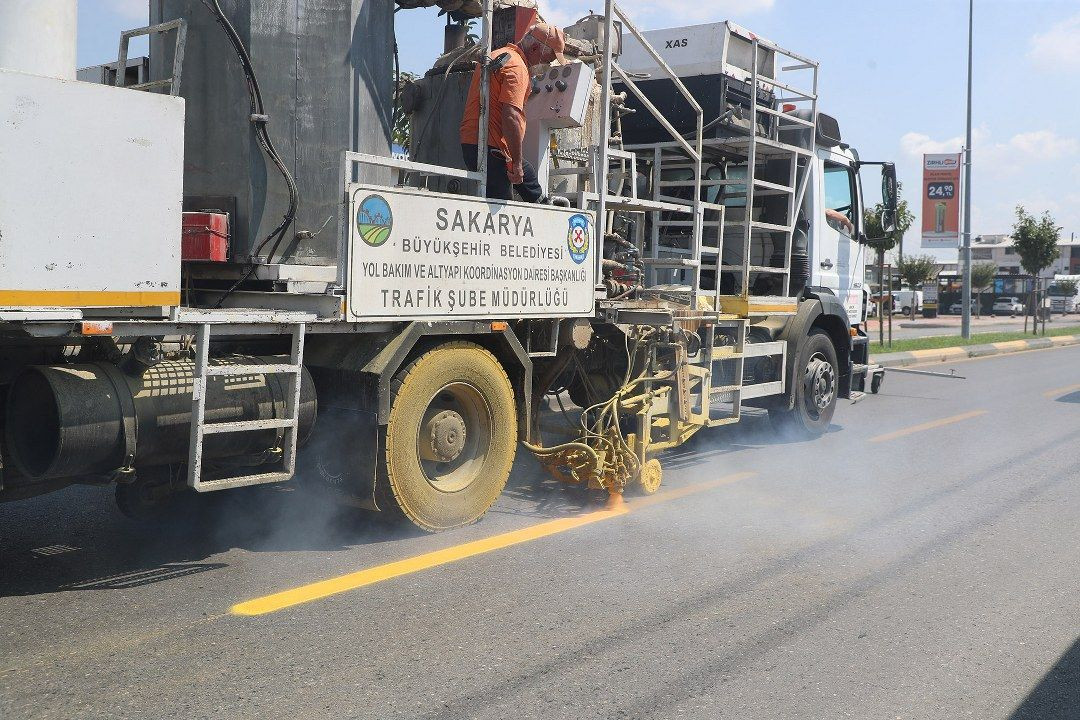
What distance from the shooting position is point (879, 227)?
23562 mm

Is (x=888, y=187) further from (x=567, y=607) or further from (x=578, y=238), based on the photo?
(x=567, y=607)

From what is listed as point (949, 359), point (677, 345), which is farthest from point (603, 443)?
point (949, 359)

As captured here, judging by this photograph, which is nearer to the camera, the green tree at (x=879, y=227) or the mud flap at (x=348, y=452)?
the mud flap at (x=348, y=452)

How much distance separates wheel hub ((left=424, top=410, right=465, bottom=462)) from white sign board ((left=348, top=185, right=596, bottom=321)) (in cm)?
59

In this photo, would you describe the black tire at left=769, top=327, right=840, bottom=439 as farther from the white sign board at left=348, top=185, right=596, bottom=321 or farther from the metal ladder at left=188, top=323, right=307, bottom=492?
the metal ladder at left=188, top=323, right=307, bottom=492

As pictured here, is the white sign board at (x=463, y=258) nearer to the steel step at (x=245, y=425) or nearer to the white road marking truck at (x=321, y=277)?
the white road marking truck at (x=321, y=277)

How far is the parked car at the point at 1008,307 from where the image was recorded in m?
55.2

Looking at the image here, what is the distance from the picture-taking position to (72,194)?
157 inches

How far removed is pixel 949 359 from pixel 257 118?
18458 mm

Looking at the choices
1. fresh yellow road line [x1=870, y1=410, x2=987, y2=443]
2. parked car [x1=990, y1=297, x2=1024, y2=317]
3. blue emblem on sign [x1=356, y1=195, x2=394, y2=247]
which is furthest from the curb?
parked car [x1=990, y1=297, x2=1024, y2=317]

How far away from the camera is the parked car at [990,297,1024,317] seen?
5524cm

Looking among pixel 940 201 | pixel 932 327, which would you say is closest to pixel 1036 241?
pixel 932 327

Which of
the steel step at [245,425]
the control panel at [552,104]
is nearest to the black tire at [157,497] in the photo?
the steel step at [245,425]

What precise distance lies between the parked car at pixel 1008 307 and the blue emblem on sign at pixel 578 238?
2167 inches
